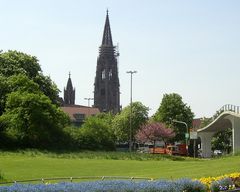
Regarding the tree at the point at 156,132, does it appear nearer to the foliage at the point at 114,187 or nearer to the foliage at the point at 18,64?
the foliage at the point at 18,64

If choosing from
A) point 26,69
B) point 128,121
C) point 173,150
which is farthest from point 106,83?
point 26,69

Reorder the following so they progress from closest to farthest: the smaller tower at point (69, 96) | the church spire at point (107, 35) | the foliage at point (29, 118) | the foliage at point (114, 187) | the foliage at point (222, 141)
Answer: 1. the foliage at point (114, 187)
2. the foliage at point (29, 118)
3. the foliage at point (222, 141)
4. the smaller tower at point (69, 96)
5. the church spire at point (107, 35)

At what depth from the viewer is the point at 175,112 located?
91.6 m

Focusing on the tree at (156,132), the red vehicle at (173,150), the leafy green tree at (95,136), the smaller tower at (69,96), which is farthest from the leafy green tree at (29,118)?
the smaller tower at (69,96)

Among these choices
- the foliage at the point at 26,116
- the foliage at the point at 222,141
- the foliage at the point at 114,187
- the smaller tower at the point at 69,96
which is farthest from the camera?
the smaller tower at the point at 69,96

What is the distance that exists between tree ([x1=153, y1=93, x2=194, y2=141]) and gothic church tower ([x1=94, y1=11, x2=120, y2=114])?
73.1 m

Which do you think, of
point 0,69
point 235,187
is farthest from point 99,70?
point 235,187

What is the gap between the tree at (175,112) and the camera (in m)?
91.1

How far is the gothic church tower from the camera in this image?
547 ft

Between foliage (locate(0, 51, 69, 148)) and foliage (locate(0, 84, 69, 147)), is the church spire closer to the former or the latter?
foliage (locate(0, 51, 69, 148))

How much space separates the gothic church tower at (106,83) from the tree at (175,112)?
2877 inches

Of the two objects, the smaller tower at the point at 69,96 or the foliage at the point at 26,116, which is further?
the smaller tower at the point at 69,96

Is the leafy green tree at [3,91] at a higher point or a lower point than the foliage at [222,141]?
higher

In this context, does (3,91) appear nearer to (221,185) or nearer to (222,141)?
(222,141)
